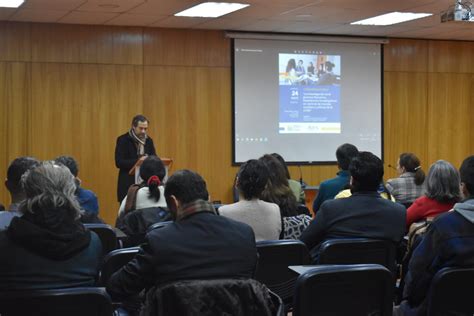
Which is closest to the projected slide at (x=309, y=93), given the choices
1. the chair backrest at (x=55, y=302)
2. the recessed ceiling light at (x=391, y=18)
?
the recessed ceiling light at (x=391, y=18)

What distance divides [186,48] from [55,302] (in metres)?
7.53

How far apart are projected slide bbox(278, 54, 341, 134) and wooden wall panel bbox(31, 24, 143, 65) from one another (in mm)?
2235

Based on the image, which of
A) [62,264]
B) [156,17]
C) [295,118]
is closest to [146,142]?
[156,17]

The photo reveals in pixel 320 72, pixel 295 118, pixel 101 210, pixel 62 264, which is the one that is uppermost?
pixel 320 72

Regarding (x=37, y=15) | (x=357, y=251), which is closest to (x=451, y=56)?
(x=37, y=15)

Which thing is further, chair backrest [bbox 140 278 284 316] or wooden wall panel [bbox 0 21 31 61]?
wooden wall panel [bbox 0 21 31 61]

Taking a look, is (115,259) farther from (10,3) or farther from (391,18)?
(391,18)

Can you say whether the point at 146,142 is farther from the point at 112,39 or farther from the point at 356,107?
the point at 356,107

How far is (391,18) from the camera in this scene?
917cm

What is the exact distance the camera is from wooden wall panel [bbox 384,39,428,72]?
35.8 feet

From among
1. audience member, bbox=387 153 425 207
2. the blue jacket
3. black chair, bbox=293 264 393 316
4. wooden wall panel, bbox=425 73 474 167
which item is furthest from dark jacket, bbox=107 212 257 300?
wooden wall panel, bbox=425 73 474 167

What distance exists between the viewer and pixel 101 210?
9484 millimetres

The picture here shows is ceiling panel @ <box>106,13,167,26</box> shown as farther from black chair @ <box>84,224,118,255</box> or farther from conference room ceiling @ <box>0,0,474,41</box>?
black chair @ <box>84,224,118,255</box>

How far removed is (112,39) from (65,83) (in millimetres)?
877
